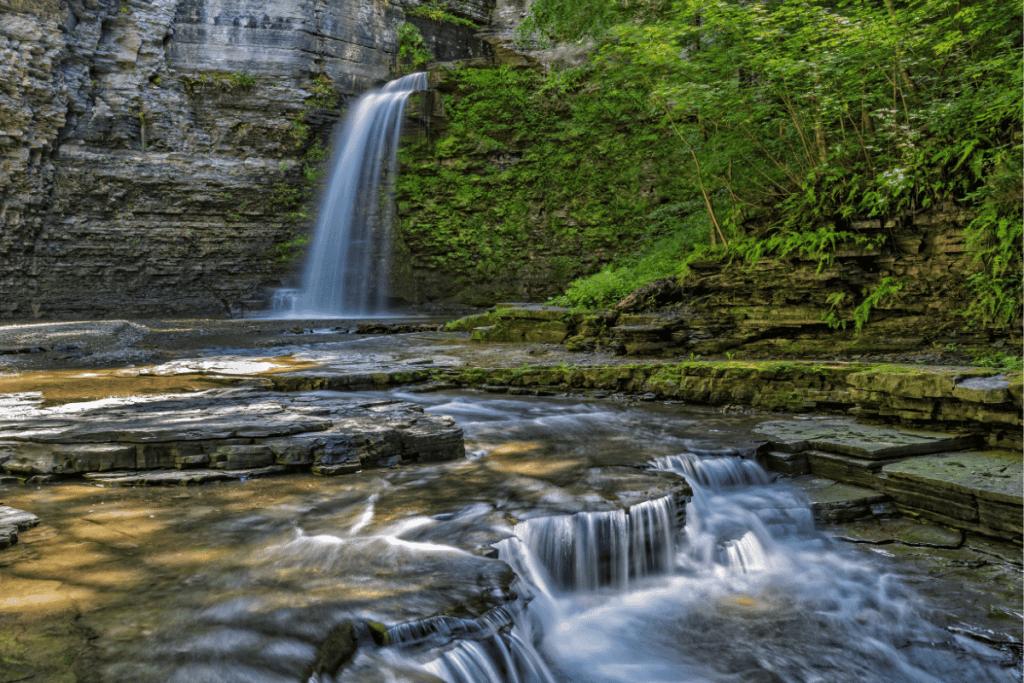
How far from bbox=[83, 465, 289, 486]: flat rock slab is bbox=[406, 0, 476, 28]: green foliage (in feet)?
73.7

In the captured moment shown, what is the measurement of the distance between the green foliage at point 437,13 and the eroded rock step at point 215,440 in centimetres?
2133

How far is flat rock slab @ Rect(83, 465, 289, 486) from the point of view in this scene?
391 centimetres

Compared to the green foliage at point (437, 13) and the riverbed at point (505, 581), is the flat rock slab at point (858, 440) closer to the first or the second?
the riverbed at point (505, 581)

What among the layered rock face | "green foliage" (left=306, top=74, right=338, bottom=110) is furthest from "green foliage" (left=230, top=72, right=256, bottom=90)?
"green foliage" (left=306, top=74, right=338, bottom=110)

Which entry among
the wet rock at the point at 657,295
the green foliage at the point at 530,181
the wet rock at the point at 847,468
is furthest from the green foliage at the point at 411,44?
the wet rock at the point at 847,468

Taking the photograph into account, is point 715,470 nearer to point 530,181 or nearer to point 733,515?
point 733,515

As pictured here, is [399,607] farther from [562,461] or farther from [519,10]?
[519,10]

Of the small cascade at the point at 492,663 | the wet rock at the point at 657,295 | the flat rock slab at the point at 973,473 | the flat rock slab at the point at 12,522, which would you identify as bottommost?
the small cascade at the point at 492,663

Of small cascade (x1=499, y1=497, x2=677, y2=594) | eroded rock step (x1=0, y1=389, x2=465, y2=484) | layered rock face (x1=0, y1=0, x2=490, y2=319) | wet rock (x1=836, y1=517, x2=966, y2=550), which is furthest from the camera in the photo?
layered rock face (x1=0, y1=0, x2=490, y2=319)

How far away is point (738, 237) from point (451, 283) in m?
12.4

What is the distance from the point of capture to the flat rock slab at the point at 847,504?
13.7 ft

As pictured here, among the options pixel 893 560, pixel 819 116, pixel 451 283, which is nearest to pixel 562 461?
pixel 893 560

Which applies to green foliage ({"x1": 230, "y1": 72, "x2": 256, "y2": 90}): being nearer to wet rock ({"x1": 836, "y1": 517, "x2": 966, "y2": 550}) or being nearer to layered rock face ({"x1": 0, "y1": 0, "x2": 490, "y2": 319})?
layered rock face ({"x1": 0, "y1": 0, "x2": 490, "y2": 319})

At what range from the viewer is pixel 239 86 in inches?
778
